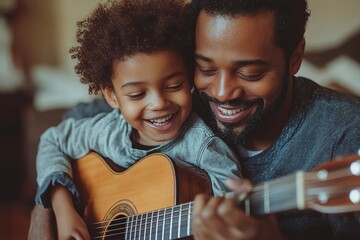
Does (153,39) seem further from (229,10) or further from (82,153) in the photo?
(82,153)

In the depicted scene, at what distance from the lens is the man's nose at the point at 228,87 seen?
1.22 m

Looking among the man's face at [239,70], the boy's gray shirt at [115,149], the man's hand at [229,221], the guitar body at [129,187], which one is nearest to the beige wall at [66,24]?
the boy's gray shirt at [115,149]

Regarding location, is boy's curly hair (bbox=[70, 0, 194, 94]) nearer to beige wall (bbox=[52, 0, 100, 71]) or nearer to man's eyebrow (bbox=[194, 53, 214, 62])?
man's eyebrow (bbox=[194, 53, 214, 62])

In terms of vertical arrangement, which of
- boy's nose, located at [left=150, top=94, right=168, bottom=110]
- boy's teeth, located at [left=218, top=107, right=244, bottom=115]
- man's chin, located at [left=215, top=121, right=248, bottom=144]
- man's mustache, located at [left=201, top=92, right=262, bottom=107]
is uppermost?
boy's nose, located at [left=150, top=94, right=168, bottom=110]

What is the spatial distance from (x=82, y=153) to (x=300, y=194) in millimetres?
791

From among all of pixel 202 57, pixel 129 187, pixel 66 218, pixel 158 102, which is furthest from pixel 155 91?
pixel 66 218

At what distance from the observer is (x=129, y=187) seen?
136cm

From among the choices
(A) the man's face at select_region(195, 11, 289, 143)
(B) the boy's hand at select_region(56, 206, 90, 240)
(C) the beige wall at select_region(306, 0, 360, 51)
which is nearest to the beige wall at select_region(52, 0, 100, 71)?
(C) the beige wall at select_region(306, 0, 360, 51)

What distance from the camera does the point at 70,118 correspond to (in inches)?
66.5

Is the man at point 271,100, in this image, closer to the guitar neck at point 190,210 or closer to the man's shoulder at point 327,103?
the man's shoulder at point 327,103

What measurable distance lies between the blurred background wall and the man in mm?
1384

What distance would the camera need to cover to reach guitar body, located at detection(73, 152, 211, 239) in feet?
4.03

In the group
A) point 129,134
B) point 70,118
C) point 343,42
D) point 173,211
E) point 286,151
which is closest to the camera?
point 173,211

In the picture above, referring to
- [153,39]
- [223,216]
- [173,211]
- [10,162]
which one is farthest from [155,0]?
[10,162]
